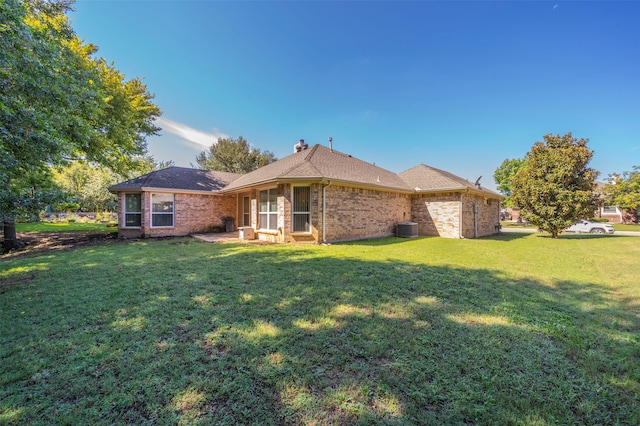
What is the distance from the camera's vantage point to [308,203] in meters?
10.5

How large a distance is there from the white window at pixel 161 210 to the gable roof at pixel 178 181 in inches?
24.6

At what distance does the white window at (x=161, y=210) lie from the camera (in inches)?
511

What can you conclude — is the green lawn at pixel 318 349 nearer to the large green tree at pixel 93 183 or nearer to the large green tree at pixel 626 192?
the large green tree at pixel 93 183

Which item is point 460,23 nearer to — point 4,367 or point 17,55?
point 17,55

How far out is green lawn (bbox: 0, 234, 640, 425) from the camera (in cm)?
189

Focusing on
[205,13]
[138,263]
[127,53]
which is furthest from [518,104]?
[127,53]

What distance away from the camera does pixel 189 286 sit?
186 inches

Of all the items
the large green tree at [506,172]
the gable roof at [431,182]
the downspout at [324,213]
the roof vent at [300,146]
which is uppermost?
the large green tree at [506,172]

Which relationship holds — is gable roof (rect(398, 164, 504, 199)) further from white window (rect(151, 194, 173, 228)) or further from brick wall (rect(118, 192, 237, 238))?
white window (rect(151, 194, 173, 228))

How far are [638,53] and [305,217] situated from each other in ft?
47.1

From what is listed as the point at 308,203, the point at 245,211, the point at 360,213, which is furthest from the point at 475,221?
the point at 245,211

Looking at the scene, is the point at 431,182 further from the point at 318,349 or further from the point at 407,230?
the point at 318,349

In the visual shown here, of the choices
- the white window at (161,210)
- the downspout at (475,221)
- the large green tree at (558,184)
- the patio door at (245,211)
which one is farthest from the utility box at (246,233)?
the large green tree at (558,184)

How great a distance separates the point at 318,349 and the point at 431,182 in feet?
46.5
